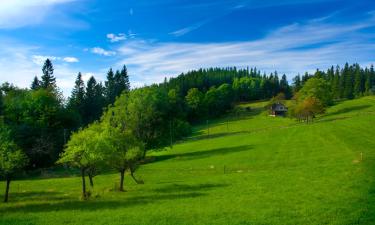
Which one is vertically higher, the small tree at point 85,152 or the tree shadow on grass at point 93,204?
the small tree at point 85,152

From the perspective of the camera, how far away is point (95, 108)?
141500 millimetres

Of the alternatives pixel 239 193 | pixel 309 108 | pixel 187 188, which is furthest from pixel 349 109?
pixel 239 193

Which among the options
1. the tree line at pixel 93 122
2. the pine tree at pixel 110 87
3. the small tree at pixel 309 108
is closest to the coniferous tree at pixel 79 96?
the tree line at pixel 93 122

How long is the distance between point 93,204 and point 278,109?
464ft

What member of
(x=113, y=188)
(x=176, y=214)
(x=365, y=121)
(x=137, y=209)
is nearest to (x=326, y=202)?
(x=176, y=214)

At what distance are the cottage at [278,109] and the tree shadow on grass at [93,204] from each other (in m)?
134

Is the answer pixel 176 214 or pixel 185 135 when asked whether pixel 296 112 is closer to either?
pixel 185 135

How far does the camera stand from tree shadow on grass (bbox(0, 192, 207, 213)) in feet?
A: 117

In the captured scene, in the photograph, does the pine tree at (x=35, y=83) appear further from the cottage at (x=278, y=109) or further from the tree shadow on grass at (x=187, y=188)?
the tree shadow on grass at (x=187, y=188)

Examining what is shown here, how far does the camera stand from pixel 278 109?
16975cm

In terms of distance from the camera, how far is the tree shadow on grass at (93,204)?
117ft

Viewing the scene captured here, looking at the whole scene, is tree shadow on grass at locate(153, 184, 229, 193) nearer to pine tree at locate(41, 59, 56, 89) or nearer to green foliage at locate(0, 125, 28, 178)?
green foliage at locate(0, 125, 28, 178)

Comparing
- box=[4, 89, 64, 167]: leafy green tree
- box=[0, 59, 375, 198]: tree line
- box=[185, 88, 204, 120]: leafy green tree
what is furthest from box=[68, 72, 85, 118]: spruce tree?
box=[185, 88, 204, 120]: leafy green tree

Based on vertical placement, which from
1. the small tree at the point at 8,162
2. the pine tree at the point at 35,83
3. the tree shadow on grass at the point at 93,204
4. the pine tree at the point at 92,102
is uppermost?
the pine tree at the point at 35,83
